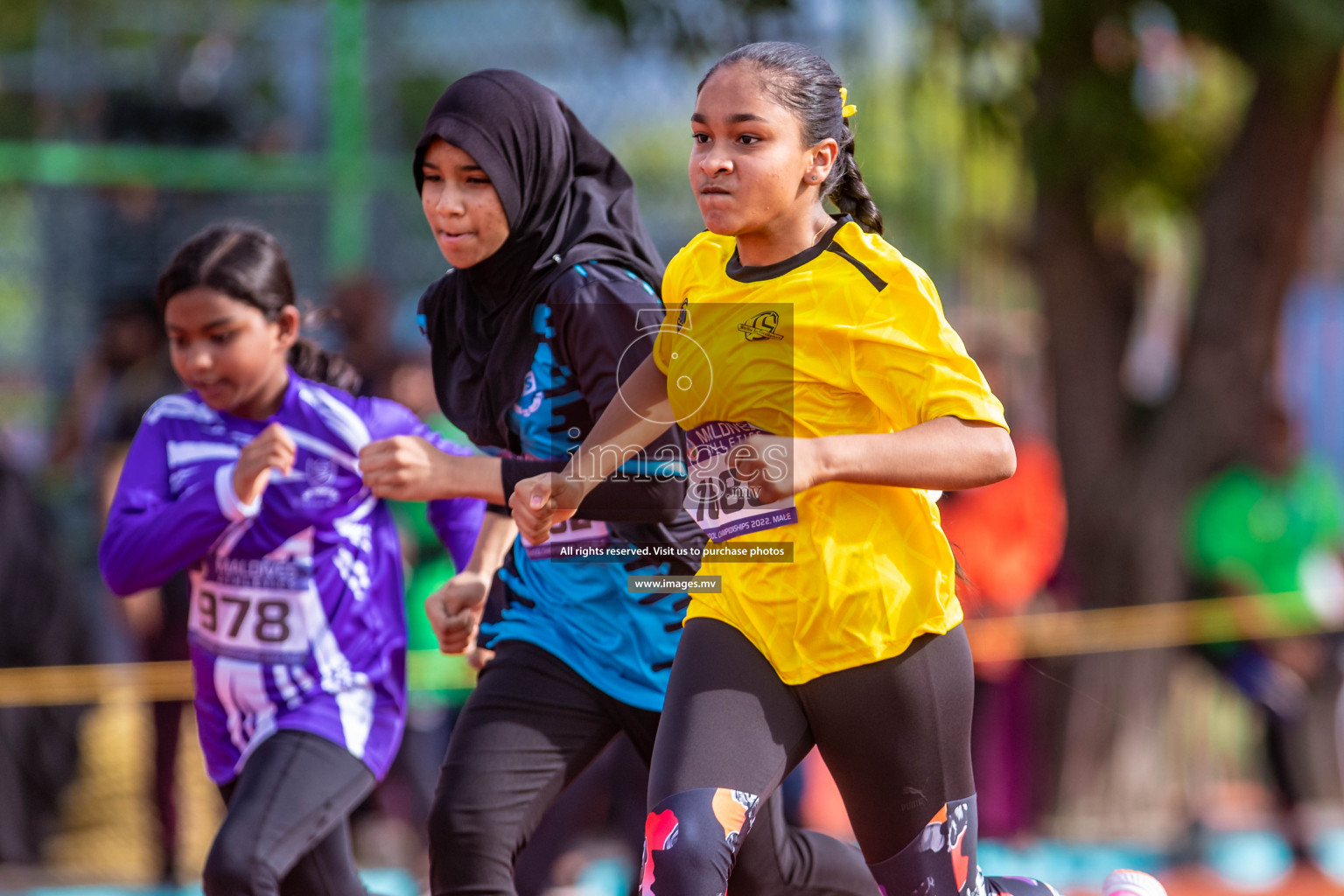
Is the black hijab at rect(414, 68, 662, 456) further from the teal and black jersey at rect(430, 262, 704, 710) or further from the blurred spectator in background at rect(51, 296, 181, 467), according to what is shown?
the blurred spectator in background at rect(51, 296, 181, 467)

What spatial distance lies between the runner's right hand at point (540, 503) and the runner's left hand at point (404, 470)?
237 mm

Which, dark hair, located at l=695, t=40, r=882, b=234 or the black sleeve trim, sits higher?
dark hair, located at l=695, t=40, r=882, b=234

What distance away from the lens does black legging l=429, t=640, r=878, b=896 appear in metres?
2.93

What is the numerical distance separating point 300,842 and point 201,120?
5.13 meters

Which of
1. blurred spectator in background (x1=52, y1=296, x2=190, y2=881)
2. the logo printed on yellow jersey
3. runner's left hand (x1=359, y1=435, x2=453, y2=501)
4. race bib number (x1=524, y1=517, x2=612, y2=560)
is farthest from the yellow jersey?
blurred spectator in background (x1=52, y1=296, x2=190, y2=881)

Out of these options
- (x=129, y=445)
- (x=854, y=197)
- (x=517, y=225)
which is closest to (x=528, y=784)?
(x=517, y=225)

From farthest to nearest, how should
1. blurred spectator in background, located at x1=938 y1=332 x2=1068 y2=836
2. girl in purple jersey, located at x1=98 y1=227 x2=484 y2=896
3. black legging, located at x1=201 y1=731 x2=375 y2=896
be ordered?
blurred spectator in background, located at x1=938 y1=332 x2=1068 y2=836 < girl in purple jersey, located at x1=98 y1=227 x2=484 y2=896 < black legging, located at x1=201 y1=731 x2=375 y2=896

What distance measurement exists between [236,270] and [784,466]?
1745 mm

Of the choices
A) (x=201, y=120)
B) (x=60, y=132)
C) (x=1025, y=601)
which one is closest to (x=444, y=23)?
(x=201, y=120)

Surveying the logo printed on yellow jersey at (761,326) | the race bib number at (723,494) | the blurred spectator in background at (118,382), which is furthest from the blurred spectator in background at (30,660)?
the logo printed on yellow jersey at (761,326)

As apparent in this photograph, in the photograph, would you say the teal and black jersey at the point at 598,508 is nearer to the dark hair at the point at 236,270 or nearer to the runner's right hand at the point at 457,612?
the runner's right hand at the point at 457,612

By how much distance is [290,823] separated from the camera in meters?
3.16

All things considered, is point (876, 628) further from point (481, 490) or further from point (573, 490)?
point (481, 490)

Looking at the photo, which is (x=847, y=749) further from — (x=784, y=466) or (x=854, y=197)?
(x=854, y=197)
